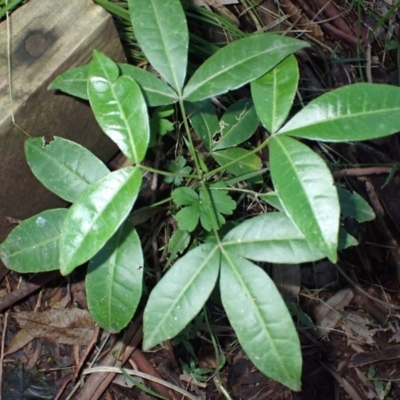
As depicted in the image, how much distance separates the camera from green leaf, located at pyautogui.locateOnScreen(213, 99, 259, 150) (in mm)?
1263

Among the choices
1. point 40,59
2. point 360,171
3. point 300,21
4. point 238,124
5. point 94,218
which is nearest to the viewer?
point 94,218

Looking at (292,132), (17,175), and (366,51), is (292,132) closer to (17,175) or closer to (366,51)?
(17,175)

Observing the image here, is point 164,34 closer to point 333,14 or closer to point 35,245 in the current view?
point 35,245

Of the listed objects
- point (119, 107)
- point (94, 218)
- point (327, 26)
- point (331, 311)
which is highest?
point (119, 107)

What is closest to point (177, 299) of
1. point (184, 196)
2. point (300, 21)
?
point (184, 196)

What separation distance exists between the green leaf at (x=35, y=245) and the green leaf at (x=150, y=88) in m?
0.27

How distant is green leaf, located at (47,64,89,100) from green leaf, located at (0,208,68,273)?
0.74 ft

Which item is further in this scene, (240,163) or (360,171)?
(360,171)

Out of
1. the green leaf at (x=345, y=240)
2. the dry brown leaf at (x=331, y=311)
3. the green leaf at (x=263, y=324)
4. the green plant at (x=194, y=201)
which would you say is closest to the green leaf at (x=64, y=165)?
the green plant at (x=194, y=201)

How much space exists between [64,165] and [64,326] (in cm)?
62

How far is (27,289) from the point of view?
4.58ft

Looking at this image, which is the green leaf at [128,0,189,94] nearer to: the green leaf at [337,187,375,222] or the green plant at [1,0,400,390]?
the green plant at [1,0,400,390]

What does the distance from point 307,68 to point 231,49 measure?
2.77 ft

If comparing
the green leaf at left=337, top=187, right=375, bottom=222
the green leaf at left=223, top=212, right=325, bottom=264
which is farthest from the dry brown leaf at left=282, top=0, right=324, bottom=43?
the green leaf at left=223, top=212, right=325, bottom=264
